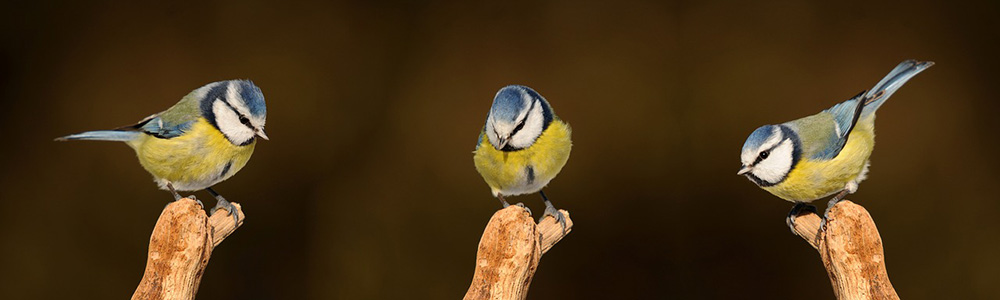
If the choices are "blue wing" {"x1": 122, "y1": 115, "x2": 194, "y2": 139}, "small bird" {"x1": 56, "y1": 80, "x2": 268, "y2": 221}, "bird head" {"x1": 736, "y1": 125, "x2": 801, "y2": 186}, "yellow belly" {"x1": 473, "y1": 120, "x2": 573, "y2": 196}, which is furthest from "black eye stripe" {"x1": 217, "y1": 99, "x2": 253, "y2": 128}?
"bird head" {"x1": 736, "y1": 125, "x2": 801, "y2": 186}

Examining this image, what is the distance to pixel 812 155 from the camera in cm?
209

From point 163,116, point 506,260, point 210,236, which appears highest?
point 163,116

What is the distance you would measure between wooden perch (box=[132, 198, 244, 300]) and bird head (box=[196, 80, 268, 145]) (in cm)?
20

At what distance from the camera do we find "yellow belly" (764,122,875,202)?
2.07 metres

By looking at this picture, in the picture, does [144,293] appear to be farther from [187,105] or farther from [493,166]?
[493,166]

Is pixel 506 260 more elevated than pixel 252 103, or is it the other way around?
pixel 252 103

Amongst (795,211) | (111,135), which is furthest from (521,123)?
(111,135)

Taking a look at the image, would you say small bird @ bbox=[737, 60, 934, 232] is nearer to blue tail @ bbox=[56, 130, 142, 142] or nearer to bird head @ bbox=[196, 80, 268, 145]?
bird head @ bbox=[196, 80, 268, 145]

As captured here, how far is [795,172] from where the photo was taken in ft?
6.77

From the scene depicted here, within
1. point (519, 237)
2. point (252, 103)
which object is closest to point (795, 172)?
point (519, 237)

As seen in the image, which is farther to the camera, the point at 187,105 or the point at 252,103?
the point at 187,105

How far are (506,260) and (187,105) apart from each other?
0.86 metres

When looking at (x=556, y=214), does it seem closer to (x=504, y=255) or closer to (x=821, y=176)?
(x=504, y=255)

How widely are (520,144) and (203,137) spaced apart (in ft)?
2.41
